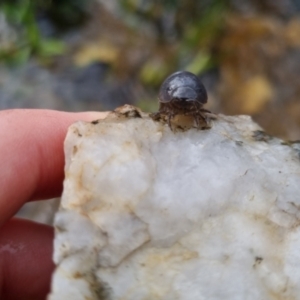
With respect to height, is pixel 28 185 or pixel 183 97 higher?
pixel 183 97

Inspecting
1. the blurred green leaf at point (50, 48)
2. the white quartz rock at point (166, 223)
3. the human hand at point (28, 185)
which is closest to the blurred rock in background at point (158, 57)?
the blurred green leaf at point (50, 48)

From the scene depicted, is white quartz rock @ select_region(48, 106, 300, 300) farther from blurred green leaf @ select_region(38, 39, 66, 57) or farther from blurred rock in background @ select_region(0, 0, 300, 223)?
blurred green leaf @ select_region(38, 39, 66, 57)

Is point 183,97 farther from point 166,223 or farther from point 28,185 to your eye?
point 28,185

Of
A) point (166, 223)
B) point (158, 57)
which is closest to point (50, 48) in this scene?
point (158, 57)

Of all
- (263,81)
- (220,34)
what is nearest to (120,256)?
(263,81)

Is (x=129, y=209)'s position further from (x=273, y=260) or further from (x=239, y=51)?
(x=239, y=51)

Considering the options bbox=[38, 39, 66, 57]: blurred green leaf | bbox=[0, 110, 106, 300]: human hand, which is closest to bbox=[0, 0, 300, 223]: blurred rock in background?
bbox=[38, 39, 66, 57]: blurred green leaf
